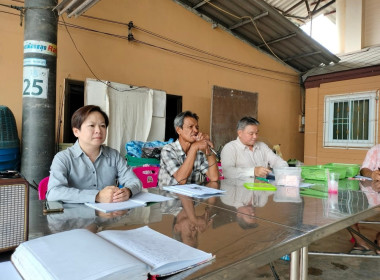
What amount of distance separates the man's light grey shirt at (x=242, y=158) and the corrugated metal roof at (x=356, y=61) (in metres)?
4.15

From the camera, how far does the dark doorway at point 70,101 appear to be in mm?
3990

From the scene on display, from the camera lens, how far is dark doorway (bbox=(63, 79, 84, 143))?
13.1 feet

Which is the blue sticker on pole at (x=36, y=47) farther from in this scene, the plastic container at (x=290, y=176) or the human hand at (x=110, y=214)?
the plastic container at (x=290, y=176)

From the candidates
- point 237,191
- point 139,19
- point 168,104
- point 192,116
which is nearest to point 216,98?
point 168,104

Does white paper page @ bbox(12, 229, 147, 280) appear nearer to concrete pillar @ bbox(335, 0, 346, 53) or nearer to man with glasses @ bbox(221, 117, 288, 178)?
man with glasses @ bbox(221, 117, 288, 178)

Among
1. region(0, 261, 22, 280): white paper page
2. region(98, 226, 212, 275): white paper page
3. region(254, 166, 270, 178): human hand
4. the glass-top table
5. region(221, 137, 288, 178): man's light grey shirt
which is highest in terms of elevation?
region(221, 137, 288, 178): man's light grey shirt

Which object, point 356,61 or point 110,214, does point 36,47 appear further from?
point 356,61

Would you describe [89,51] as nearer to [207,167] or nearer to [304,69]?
[207,167]

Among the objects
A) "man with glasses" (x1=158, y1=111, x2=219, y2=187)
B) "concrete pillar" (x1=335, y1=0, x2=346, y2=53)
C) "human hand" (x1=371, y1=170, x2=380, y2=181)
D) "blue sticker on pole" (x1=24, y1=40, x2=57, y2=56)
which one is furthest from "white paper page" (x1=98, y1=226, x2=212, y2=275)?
"concrete pillar" (x1=335, y1=0, x2=346, y2=53)

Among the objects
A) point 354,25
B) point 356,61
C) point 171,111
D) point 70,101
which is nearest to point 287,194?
point 70,101

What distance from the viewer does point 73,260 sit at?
66 centimetres

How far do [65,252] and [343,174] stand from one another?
263 cm

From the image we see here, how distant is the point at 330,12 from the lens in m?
6.83

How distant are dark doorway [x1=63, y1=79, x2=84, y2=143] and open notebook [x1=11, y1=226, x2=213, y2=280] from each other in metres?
3.51
